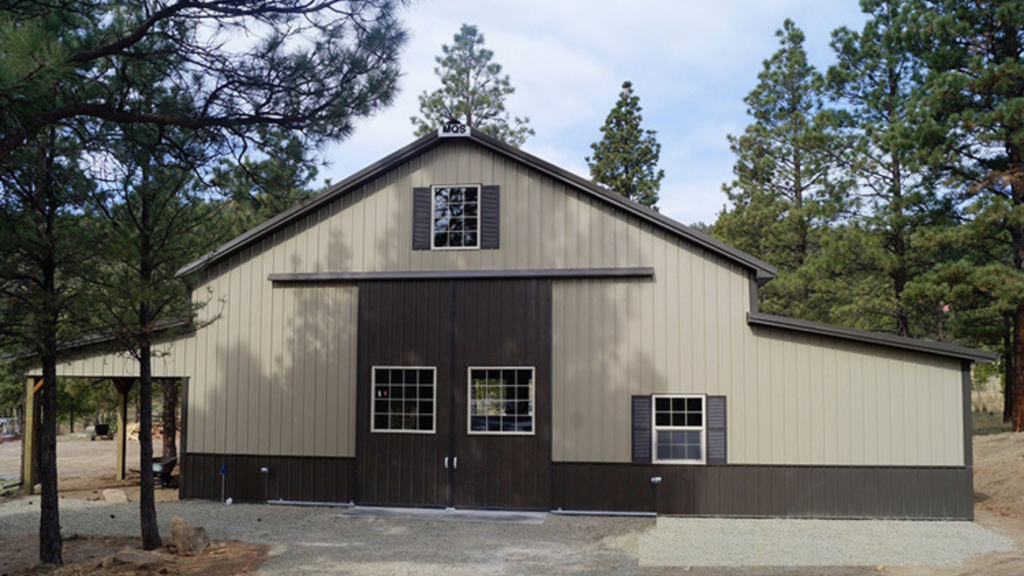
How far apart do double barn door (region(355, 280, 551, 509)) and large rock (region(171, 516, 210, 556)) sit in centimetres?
347

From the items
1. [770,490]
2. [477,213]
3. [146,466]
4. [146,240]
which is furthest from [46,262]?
[770,490]

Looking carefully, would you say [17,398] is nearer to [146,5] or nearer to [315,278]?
[315,278]

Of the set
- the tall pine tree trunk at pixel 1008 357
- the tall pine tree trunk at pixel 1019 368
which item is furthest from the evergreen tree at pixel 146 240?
the tall pine tree trunk at pixel 1008 357

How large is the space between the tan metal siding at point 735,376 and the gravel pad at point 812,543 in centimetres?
104

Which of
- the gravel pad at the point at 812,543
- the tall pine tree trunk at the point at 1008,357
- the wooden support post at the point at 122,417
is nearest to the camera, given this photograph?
the gravel pad at the point at 812,543

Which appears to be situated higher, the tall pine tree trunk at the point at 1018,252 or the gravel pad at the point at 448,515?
the tall pine tree trunk at the point at 1018,252

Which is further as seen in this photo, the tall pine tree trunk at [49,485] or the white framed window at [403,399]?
the white framed window at [403,399]

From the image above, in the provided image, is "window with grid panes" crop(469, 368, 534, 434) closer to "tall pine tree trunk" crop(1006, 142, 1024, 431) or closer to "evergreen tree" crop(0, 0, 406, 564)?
"evergreen tree" crop(0, 0, 406, 564)

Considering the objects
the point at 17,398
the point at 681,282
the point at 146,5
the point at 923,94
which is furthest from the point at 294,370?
the point at 17,398

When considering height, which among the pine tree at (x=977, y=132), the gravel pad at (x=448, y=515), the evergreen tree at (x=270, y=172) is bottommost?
the gravel pad at (x=448, y=515)

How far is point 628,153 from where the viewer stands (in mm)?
31609

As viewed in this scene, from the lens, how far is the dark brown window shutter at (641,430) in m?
12.4

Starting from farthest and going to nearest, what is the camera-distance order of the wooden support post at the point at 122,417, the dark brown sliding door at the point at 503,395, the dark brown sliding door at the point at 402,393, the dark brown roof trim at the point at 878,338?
the wooden support post at the point at 122,417, the dark brown sliding door at the point at 402,393, the dark brown sliding door at the point at 503,395, the dark brown roof trim at the point at 878,338

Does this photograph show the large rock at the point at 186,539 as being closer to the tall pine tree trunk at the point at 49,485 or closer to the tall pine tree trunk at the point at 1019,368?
the tall pine tree trunk at the point at 49,485
